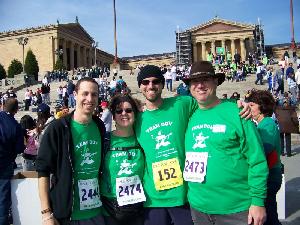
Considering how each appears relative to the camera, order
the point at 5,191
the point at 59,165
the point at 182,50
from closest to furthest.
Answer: the point at 59,165, the point at 5,191, the point at 182,50

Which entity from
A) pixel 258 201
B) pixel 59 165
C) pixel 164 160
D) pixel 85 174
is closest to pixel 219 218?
pixel 258 201

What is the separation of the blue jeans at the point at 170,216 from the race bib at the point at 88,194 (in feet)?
1.72

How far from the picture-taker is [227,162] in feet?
10.8

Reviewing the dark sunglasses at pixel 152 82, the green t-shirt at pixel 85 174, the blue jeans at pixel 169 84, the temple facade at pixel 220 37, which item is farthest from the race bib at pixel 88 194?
the temple facade at pixel 220 37

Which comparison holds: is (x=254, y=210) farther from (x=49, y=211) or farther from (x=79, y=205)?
(x=49, y=211)

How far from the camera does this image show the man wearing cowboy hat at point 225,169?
319 cm

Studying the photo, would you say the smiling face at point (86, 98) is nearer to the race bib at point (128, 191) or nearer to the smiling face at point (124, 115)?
the smiling face at point (124, 115)

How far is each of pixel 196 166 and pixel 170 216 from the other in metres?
0.60

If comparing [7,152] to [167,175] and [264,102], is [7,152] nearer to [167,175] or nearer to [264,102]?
[167,175]

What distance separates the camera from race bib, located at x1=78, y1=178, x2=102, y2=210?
3529 mm

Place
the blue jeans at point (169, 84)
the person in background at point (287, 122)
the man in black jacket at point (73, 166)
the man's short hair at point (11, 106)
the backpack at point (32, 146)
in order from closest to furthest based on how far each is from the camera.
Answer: the man in black jacket at point (73, 166) → the man's short hair at point (11, 106) → the backpack at point (32, 146) → the person in background at point (287, 122) → the blue jeans at point (169, 84)

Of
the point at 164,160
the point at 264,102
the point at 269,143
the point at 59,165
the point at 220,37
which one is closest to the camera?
the point at 59,165

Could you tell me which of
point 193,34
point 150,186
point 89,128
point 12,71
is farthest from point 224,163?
point 193,34

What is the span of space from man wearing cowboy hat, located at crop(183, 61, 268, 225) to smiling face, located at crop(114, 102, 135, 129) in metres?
0.69
